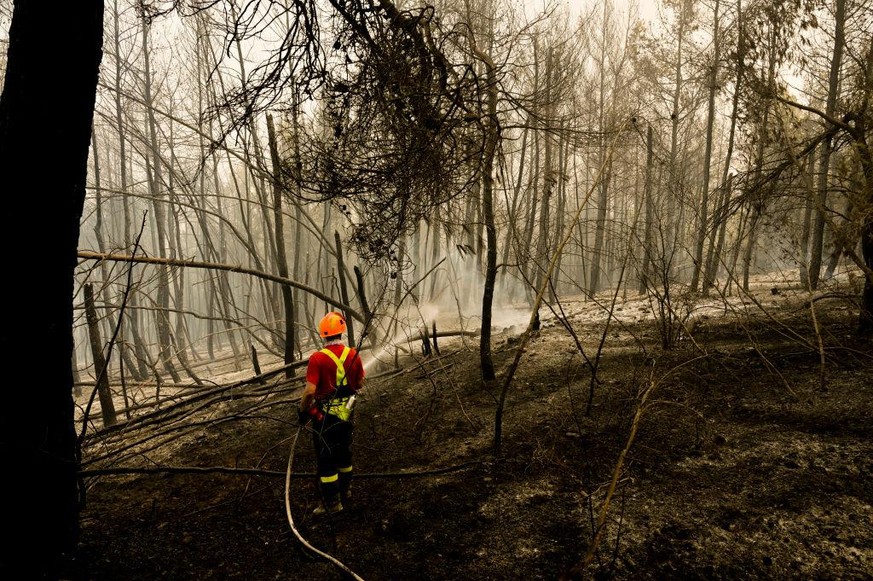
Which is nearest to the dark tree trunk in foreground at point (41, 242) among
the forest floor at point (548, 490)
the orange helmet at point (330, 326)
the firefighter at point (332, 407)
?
the forest floor at point (548, 490)

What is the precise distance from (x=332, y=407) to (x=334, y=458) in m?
0.42

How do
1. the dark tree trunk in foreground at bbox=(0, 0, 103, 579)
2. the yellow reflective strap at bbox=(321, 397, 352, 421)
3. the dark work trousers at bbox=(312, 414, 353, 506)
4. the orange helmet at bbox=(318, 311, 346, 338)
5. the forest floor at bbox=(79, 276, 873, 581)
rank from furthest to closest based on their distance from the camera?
the orange helmet at bbox=(318, 311, 346, 338) < the yellow reflective strap at bbox=(321, 397, 352, 421) < the dark work trousers at bbox=(312, 414, 353, 506) < the forest floor at bbox=(79, 276, 873, 581) < the dark tree trunk in foreground at bbox=(0, 0, 103, 579)

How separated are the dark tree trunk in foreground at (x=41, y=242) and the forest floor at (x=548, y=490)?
364 mm

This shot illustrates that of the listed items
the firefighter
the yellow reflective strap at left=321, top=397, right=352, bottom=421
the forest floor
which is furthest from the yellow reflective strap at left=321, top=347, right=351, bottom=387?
the forest floor

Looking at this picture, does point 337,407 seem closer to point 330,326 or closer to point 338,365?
point 338,365

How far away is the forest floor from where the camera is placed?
281 cm

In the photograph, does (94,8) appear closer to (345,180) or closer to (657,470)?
(345,180)

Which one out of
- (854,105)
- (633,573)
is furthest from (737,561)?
(854,105)

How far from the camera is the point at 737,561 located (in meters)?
2.60

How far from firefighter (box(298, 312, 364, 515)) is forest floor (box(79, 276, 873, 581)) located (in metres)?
0.20

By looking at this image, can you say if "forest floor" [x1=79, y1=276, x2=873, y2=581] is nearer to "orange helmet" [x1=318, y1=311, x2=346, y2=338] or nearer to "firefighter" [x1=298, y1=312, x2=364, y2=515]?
"firefighter" [x1=298, y1=312, x2=364, y2=515]

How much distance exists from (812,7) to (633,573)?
599 centimetres

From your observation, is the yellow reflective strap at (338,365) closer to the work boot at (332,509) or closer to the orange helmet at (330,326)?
the orange helmet at (330,326)

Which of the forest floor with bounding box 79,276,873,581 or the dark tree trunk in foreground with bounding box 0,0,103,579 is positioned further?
the forest floor with bounding box 79,276,873,581
